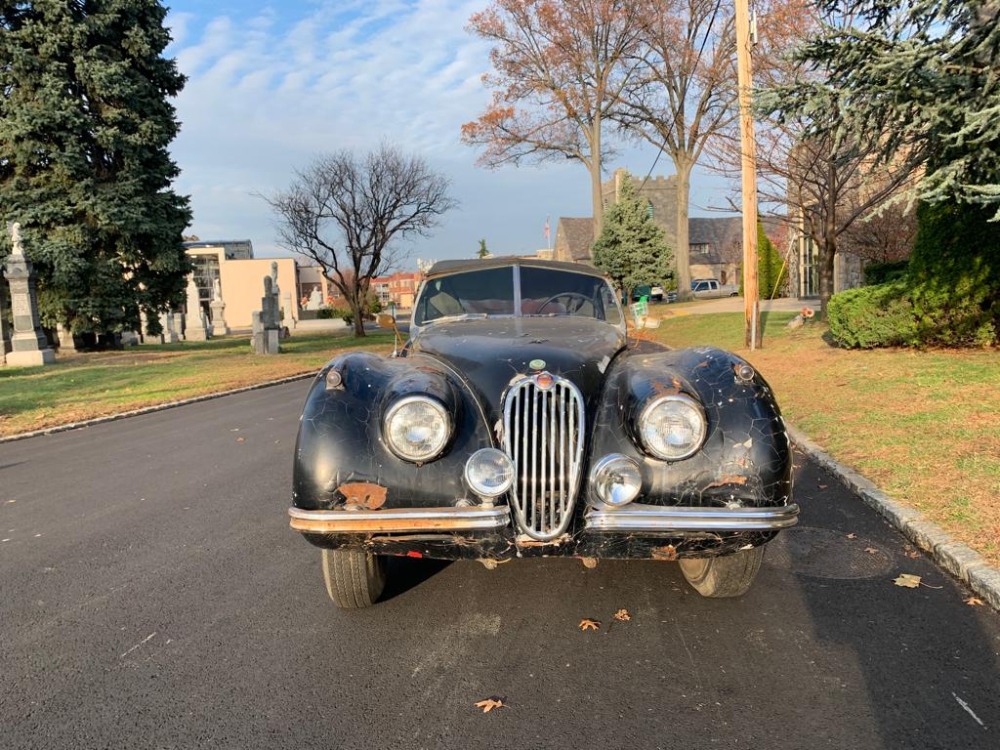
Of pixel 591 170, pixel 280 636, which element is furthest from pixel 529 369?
pixel 591 170

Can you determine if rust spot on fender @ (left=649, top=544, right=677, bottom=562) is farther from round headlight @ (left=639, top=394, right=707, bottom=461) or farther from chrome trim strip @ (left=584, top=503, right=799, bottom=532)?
round headlight @ (left=639, top=394, right=707, bottom=461)

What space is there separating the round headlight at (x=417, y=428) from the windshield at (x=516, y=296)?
5.67ft

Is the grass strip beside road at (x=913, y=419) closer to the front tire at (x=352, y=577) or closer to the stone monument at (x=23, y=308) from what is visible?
the front tire at (x=352, y=577)

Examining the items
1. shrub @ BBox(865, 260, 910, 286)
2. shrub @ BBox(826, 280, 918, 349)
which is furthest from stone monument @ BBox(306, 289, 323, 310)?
shrub @ BBox(826, 280, 918, 349)

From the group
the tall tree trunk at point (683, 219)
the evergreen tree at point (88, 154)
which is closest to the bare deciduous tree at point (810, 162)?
the tall tree trunk at point (683, 219)

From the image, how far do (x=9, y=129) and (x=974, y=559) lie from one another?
2660 cm

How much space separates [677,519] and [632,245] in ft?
115

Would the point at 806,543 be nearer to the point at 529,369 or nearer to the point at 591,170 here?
the point at 529,369

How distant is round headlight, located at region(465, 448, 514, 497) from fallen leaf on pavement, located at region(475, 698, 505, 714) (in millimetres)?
784

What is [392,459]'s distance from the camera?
116 inches

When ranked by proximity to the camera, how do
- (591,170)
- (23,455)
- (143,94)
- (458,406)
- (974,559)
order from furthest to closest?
(591,170) < (143,94) < (23,455) < (974,559) < (458,406)

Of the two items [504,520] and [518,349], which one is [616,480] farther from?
[518,349]

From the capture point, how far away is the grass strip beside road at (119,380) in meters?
10.8

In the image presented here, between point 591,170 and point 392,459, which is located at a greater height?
point 591,170
